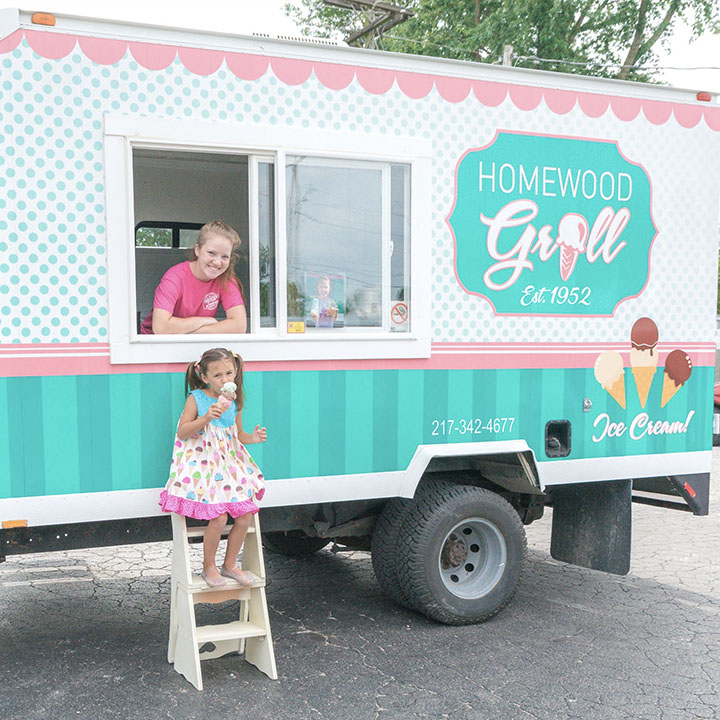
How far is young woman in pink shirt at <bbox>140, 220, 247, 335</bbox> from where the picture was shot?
405cm

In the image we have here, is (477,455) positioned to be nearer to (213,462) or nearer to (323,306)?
(323,306)

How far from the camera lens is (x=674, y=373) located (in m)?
5.05

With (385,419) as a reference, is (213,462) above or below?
below

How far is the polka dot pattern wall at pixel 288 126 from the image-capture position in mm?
3656

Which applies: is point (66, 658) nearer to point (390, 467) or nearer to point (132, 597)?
point (132, 597)

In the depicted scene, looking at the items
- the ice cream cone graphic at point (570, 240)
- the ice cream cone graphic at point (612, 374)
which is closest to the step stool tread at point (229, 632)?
the ice cream cone graphic at point (612, 374)

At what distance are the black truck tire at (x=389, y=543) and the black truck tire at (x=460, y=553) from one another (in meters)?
0.04

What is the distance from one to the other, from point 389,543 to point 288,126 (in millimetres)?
2323

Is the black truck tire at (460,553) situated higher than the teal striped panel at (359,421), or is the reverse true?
the teal striped panel at (359,421)

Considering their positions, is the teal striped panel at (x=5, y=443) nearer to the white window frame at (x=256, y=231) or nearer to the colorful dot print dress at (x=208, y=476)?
the white window frame at (x=256, y=231)

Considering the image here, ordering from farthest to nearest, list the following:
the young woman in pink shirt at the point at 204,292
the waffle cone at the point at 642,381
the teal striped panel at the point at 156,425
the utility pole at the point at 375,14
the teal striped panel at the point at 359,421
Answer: the utility pole at the point at 375,14, the waffle cone at the point at 642,381, the teal striped panel at the point at 359,421, the young woman in pink shirt at the point at 204,292, the teal striped panel at the point at 156,425

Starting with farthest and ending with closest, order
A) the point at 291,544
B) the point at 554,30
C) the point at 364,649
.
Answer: the point at 554,30, the point at 291,544, the point at 364,649

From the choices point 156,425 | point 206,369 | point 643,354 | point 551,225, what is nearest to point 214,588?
point 156,425

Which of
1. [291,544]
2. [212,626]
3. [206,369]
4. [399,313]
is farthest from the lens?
[291,544]
